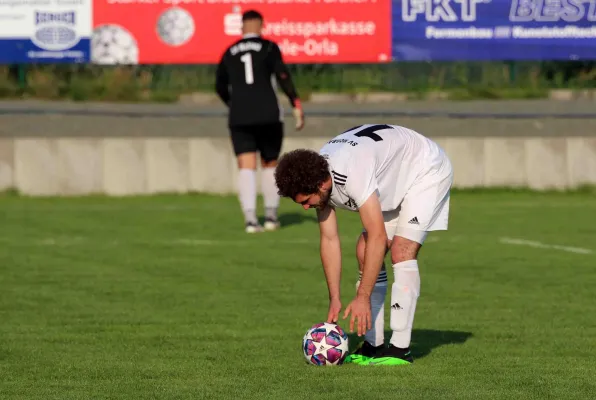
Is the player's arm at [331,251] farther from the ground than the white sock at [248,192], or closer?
farther from the ground

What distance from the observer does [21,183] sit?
69.3ft

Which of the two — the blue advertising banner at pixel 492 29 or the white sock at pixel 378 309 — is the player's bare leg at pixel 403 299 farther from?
the blue advertising banner at pixel 492 29

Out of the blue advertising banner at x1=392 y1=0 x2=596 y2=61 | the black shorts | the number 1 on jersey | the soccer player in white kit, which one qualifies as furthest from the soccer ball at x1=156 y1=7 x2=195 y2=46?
the soccer player in white kit

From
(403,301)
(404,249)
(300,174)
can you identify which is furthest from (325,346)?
(300,174)

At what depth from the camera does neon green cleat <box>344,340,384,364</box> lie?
27.8ft

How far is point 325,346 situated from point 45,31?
17580 mm

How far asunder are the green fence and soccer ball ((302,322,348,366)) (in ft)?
60.0

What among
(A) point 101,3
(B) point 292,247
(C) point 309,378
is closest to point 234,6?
(A) point 101,3

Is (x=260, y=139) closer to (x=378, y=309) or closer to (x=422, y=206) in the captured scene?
(x=378, y=309)

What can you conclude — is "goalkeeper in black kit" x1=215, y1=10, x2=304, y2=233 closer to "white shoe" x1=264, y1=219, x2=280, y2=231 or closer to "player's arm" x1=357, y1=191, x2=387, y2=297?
"white shoe" x1=264, y1=219, x2=280, y2=231

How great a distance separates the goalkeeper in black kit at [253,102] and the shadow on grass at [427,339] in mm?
6990

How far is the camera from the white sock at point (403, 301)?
8.27 m

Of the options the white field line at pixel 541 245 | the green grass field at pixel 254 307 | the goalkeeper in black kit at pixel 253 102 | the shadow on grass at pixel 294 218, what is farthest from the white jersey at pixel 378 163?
the shadow on grass at pixel 294 218

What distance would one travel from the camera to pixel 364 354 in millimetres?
8594
